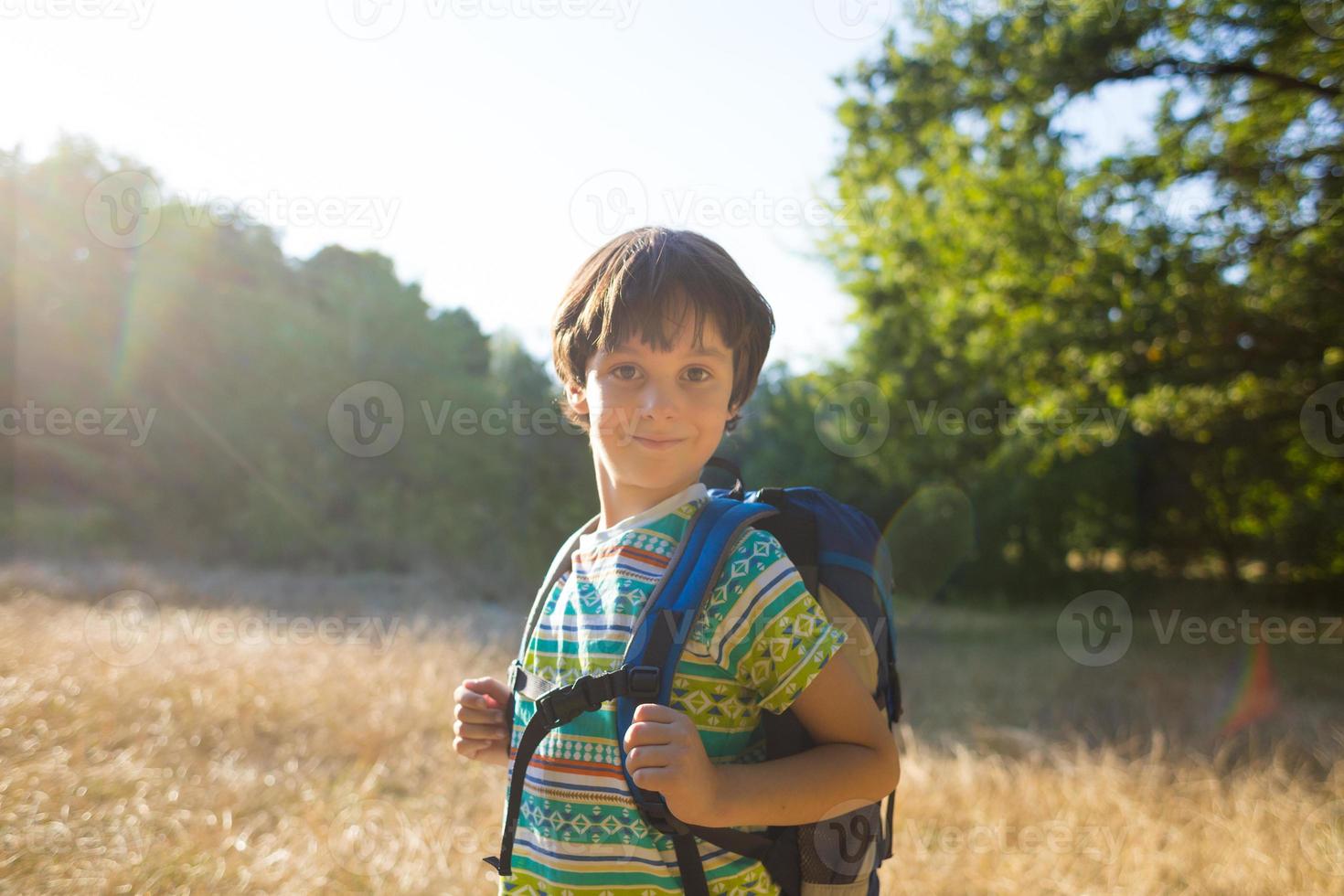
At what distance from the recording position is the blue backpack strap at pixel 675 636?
1.22 metres

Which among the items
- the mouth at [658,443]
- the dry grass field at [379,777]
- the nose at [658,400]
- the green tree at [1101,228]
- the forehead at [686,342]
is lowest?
the dry grass field at [379,777]

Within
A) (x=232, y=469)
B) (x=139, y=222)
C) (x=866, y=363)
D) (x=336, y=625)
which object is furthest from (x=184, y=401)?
(x=866, y=363)

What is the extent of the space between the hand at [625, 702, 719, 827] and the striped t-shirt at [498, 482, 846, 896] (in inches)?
3.6

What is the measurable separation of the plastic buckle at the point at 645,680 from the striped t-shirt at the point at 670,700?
44 mm

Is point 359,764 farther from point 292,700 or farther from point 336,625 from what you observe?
point 336,625

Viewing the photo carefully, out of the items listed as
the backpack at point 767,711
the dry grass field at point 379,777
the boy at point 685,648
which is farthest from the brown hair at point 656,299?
the dry grass field at point 379,777

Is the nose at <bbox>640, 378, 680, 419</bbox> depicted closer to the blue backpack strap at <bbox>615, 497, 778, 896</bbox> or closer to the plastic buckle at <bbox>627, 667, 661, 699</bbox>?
the blue backpack strap at <bbox>615, 497, 778, 896</bbox>

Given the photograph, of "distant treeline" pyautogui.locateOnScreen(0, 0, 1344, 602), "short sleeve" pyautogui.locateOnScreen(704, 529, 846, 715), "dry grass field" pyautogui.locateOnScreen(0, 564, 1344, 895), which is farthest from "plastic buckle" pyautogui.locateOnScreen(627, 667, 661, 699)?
"distant treeline" pyautogui.locateOnScreen(0, 0, 1344, 602)

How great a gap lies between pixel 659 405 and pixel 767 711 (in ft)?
1.58

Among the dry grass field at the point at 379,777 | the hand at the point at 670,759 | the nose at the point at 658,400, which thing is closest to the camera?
the hand at the point at 670,759

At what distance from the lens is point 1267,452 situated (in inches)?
390

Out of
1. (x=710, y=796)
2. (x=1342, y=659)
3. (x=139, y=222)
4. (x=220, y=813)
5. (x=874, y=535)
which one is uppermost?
(x=139, y=222)

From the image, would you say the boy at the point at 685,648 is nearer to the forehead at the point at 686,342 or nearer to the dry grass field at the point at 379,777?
the forehead at the point at 686,342

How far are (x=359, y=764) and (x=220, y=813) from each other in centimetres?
89
